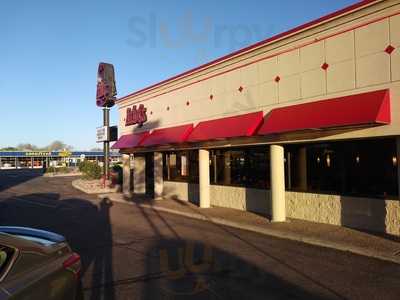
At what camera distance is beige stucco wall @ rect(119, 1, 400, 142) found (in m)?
9.22

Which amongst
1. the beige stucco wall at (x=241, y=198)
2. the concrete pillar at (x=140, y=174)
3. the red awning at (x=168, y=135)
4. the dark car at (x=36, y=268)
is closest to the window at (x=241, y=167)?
the beige stucco wall at (x=241, y=198)

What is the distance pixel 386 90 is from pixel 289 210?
525 centimetres

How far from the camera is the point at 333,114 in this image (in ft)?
32.0

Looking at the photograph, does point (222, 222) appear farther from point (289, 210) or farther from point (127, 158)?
point (127, 158)

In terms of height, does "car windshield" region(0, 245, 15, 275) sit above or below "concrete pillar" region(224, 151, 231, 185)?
below

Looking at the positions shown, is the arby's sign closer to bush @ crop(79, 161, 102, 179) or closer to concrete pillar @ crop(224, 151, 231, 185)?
concrete pillar @ crop(224, 151, 231, 185)

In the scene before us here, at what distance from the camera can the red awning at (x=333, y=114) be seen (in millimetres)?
8914

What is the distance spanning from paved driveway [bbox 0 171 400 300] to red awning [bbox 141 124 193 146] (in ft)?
15.8

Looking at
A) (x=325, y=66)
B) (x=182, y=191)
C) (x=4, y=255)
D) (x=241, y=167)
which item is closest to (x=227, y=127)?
(x=241, y=167)

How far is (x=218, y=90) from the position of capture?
48.3 ft

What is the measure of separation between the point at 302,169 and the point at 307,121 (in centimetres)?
278

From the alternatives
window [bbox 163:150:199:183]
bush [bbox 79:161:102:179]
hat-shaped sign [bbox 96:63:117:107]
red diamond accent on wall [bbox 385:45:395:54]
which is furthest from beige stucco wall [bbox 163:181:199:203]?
bush [bbox 79:161:102:179]

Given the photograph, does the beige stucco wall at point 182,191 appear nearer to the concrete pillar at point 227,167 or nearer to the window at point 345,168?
the concrete pillar at point 227,167

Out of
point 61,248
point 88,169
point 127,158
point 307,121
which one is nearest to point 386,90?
point 307,121
